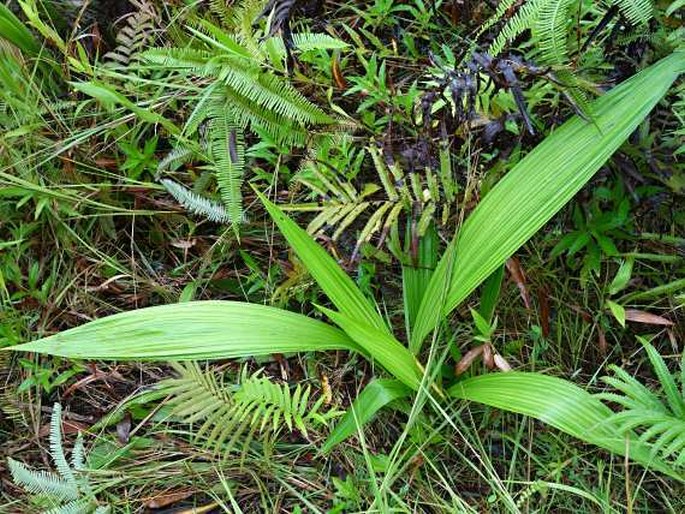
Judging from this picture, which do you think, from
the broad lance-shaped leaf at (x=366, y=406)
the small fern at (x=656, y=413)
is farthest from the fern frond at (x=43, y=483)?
the small fern at (x=656, y=413)

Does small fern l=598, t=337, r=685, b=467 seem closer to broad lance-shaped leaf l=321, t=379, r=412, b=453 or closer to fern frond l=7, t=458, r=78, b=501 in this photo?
broad lance-shaped leaf l=321, t=379, r=412, b=453

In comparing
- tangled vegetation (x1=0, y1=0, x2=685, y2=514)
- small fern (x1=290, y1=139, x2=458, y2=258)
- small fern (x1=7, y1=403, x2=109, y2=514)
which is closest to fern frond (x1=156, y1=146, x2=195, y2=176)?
tangled vegetation (x1=0, y1=0, x2=685, y2=514)

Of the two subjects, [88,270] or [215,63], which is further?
[88,270]

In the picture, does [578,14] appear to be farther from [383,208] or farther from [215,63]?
[215,63]

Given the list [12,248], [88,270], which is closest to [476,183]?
[88,270]

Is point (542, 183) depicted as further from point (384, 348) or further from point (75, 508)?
point (75, 508)

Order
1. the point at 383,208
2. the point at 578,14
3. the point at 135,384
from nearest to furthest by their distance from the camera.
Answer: the point at 578,14, the point at 383,208, the point at 135,384

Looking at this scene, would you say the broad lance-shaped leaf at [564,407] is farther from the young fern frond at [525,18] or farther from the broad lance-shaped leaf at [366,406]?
the young fern frond at [525,18]
